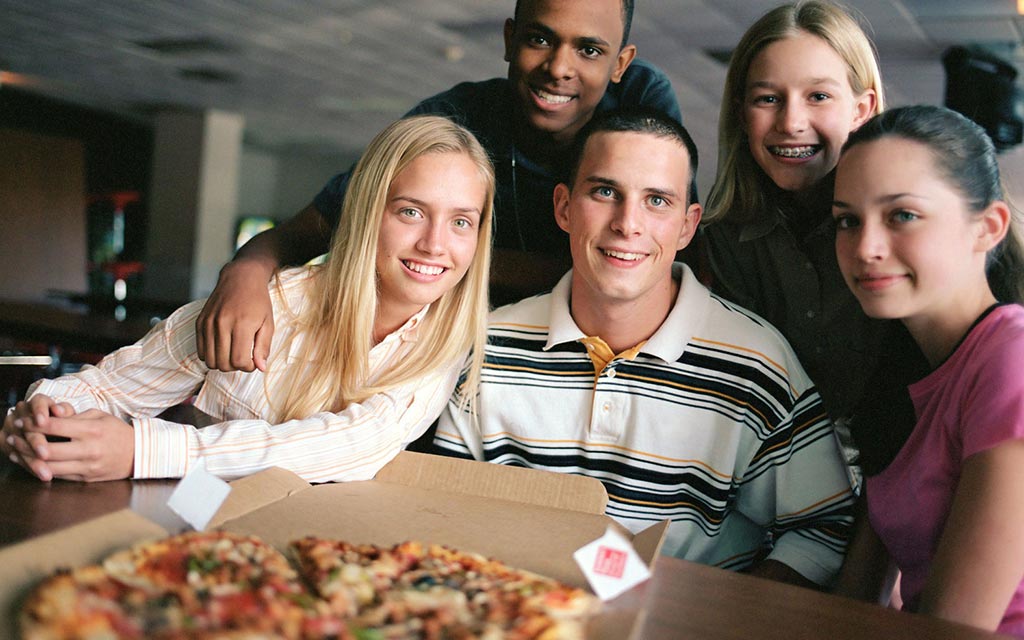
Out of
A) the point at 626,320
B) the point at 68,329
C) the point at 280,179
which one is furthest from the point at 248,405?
the point at 280,179

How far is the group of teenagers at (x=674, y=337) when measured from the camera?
4.25ft

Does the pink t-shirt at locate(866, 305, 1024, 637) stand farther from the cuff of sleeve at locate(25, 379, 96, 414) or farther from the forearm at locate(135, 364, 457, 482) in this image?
the cuff of sleeve at locate(25, 379, 96, 414)

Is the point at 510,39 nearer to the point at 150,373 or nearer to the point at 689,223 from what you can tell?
the point at 689,223

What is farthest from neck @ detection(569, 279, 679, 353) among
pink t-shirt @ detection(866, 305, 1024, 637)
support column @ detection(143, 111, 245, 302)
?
support column @ detection(143, 111, 245, 302)

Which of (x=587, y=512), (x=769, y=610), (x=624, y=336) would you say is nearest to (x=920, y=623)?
(x=769, y=610)

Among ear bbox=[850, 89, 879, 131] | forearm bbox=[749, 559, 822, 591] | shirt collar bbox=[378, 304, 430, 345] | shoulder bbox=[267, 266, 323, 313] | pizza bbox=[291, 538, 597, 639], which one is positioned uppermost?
ear bbox=[850, 89, 879, 131]

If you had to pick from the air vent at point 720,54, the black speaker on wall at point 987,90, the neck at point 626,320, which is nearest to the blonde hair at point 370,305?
the neck at point 626,320

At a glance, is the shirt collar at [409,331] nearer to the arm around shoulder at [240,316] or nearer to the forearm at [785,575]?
the arm around shoulder at [240,316]

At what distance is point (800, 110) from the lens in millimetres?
1742

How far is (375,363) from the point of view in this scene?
167cm

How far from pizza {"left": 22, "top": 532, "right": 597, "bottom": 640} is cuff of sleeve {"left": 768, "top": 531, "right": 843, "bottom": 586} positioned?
0.65 meters

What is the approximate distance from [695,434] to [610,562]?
62 cm

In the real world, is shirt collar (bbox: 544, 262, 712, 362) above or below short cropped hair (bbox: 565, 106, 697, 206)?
below

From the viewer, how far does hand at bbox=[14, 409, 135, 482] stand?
1.24 m
